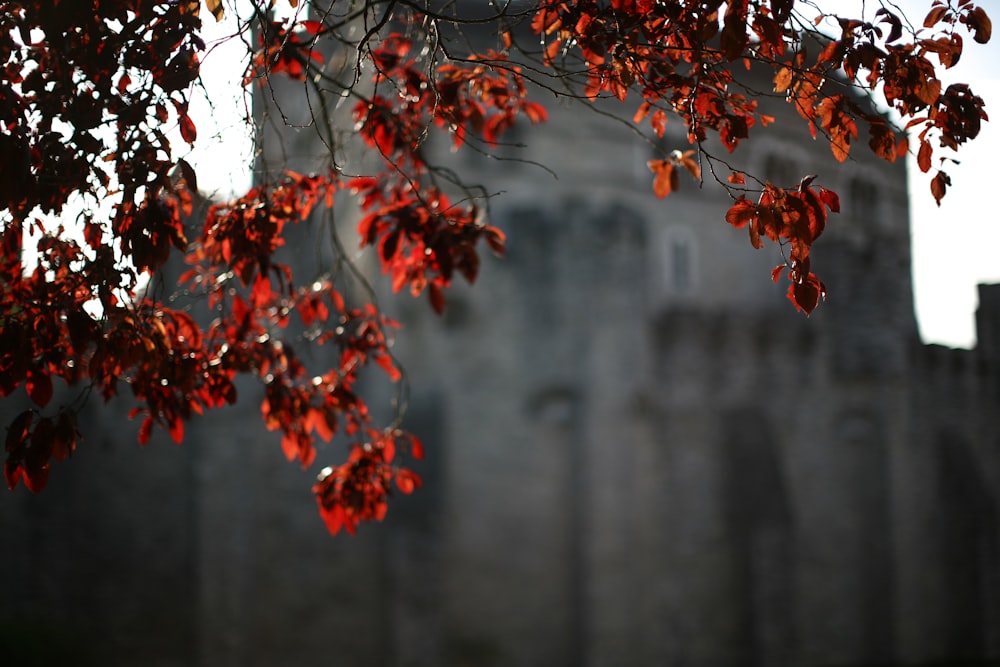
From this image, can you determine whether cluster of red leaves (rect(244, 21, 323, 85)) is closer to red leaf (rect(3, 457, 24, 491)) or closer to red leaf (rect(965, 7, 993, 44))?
red leaf (rect(3, 457, 24, 491))

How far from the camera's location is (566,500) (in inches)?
669

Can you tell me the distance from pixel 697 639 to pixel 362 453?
46.7 feet

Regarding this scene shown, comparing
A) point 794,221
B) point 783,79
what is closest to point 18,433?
point 794,221

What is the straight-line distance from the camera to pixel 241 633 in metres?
15.1

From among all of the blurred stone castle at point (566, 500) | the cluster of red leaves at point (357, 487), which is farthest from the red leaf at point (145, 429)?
the blurred stone castle at point (566, 500)

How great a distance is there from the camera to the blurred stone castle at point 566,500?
1533 centimetres

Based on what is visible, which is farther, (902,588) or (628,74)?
(902,588)

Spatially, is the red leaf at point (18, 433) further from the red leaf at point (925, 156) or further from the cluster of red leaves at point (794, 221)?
the red leaf at point (925, 156)

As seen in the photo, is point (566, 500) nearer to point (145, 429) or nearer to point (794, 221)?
point (145, 429)

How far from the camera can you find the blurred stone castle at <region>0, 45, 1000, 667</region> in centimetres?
1533

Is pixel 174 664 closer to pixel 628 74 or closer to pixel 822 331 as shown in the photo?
pixel 822 331

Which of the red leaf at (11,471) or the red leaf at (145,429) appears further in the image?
the red leaf at (145,429)

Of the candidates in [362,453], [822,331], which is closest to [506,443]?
[822,331]

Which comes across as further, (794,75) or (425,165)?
(425,165)
